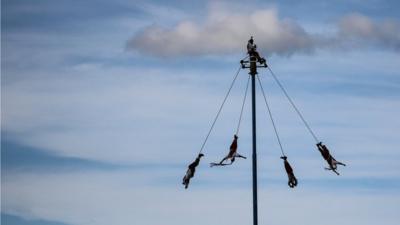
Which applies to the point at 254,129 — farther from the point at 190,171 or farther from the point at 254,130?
the point at 190,171

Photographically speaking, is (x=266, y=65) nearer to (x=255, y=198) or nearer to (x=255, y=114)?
(x=255, y=114)

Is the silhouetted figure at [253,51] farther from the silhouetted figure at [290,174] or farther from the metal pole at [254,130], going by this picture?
the silhouetted figure at [290,174]

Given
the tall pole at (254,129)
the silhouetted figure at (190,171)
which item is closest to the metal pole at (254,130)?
the tall pole at (254,129)

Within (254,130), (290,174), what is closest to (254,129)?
(254,130)

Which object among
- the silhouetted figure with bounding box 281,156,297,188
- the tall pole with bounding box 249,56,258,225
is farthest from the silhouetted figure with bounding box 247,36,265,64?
the silhouetted figure with bounding box 281,156,297,188

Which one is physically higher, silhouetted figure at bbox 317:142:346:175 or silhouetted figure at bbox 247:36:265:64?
silhouetted figure at bbox 247:36:265:64

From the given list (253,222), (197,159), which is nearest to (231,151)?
(197,159)

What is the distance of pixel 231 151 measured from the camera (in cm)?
3638

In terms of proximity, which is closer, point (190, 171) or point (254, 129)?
point (254, 129)

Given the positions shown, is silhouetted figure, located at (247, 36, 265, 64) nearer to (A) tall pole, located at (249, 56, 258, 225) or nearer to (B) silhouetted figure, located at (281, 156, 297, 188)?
(A) tall pole, located at (249, 56, 258, 225)

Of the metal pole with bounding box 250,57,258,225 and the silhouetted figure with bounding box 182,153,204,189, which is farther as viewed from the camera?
the silhouetted figure with bounding box 182,153,204,189

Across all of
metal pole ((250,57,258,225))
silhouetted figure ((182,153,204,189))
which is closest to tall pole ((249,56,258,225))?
metal pole ((250,57,258,225))

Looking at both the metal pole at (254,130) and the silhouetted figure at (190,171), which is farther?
the silhouetted figure at (190,171)

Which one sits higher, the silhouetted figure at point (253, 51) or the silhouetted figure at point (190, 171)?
the silhouetted figure at point (253, 51)
